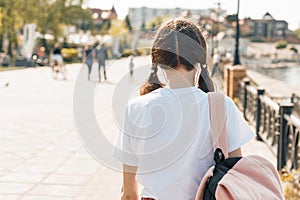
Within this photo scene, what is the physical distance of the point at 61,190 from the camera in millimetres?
6082

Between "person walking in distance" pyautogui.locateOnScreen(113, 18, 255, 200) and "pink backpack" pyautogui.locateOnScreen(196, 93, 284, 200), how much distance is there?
40mm

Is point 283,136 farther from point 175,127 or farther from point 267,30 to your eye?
point 267,30

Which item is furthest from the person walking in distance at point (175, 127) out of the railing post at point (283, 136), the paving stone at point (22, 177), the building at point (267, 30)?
the building at point (267, 30)

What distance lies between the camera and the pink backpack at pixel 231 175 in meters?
2.03

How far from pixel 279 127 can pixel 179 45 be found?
16.5 ft

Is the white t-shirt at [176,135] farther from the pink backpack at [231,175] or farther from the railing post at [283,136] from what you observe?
the railing post at [283,136]

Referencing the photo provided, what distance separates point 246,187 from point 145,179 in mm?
451

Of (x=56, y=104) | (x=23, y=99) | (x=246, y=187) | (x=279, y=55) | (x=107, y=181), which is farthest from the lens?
(x=279, y=55)

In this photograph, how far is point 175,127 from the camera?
2.28 meters

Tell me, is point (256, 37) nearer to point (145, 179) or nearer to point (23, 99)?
point (23, 99)

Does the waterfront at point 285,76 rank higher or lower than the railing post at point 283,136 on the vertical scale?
Answer: lower

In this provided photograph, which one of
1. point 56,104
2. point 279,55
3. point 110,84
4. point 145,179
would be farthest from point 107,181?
point 279,55

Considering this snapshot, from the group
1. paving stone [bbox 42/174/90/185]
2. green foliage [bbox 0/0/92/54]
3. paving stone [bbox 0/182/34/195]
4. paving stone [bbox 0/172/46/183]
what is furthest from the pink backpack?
green foliage [bbox 0/0/92/54]

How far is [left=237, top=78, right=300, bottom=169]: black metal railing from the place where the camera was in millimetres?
6223
